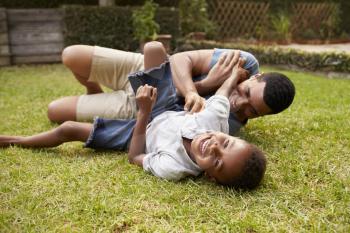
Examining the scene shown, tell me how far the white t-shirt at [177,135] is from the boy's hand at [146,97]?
0.68 feet

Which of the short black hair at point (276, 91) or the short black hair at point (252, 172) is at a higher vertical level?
the short black hair at point (276, 91)

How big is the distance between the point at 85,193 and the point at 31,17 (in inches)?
289

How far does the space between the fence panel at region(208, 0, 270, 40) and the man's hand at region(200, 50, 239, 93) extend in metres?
8.11

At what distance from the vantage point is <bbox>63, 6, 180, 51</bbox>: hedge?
8.57 m

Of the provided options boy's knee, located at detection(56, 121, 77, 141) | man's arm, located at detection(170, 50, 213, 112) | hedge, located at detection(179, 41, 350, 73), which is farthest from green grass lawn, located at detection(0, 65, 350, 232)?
hedge, located at detection(179, 41, 350, 73)

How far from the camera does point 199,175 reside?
2562 millimetres

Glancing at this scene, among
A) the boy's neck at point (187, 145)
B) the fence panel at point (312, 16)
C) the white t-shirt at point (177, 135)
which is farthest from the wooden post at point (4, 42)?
the fence panel at point (312, 16)

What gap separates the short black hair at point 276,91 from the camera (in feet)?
9.34

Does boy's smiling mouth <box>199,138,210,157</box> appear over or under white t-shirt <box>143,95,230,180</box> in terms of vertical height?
over

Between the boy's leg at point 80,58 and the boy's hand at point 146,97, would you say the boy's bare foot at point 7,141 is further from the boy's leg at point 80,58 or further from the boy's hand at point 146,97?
the boy's hand at point 146,97

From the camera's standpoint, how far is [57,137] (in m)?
2.92

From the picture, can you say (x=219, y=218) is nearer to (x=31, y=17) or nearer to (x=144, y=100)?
(x=144, y=100)

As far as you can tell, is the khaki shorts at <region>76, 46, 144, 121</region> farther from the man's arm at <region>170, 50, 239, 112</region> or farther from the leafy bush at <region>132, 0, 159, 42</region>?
the leafy bush at <region>132, 0, 159, 42</region>

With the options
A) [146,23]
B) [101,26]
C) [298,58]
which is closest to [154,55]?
[298,58]
